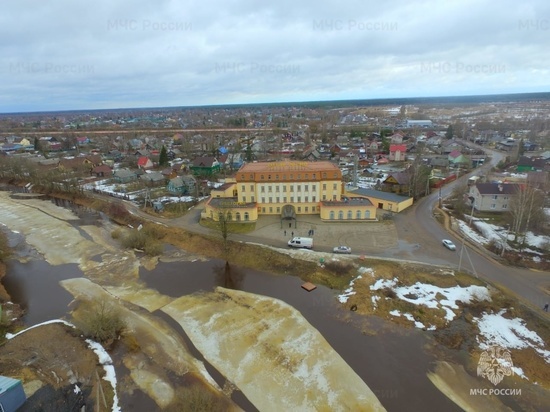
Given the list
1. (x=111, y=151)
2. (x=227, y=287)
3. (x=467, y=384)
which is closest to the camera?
(x=467, y=384)

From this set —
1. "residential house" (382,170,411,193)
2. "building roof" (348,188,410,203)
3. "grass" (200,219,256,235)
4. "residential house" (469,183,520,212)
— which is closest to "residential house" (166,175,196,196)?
"grass" (200,219,256,235)

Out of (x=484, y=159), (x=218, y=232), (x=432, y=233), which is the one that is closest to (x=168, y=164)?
(x=218, y=232)

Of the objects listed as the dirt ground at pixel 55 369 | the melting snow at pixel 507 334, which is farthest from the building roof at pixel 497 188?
the dirt ground at pixel 55 369

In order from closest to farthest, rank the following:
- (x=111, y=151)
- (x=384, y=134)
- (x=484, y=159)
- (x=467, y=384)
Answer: (x=467, y=384) < (x=484, y=159) < (x=111, y=151) < (x=384, y=134)

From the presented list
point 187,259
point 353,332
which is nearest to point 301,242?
point 187,259

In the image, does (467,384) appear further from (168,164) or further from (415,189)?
(168,164)

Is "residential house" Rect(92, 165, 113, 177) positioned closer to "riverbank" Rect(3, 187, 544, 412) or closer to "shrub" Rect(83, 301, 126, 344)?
"riverbank" Rect(3, 187, 544, 412)
